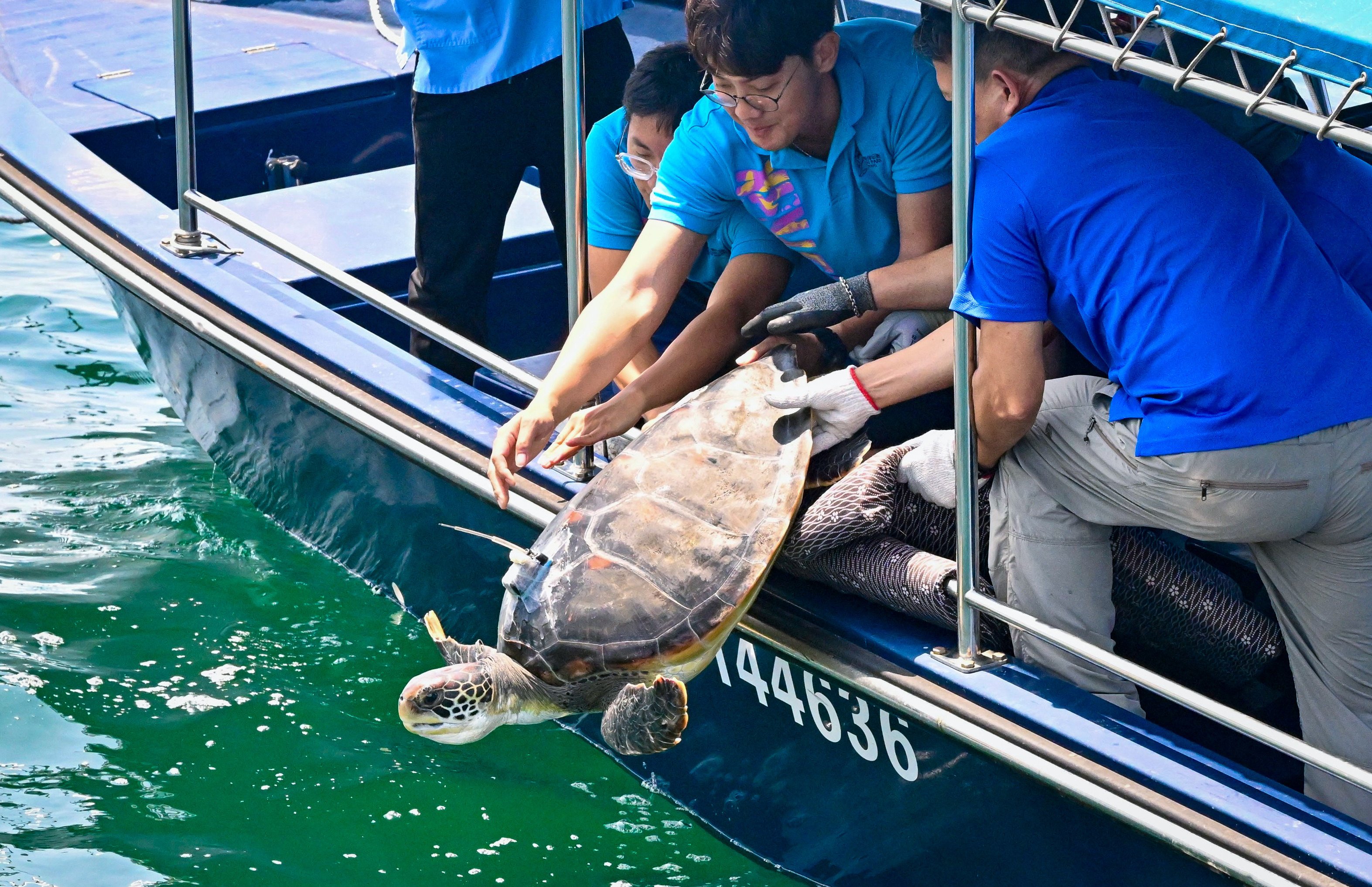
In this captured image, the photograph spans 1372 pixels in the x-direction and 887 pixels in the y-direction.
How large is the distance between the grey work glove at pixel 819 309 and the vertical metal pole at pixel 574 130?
1.25ft

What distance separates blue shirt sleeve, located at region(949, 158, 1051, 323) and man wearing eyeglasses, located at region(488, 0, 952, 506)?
1.42 feet

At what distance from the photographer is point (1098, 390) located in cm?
230

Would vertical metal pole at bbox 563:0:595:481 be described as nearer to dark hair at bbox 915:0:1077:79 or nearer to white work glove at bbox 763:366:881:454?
white work glove at bbox 763:366:881:454

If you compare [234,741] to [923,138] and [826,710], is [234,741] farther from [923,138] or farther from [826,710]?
[923,138]

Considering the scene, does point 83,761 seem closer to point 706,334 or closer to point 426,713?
point 426,713

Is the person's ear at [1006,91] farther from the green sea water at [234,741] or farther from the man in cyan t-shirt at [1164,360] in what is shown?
the green sea water at [234,741]

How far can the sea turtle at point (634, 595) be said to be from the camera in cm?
233

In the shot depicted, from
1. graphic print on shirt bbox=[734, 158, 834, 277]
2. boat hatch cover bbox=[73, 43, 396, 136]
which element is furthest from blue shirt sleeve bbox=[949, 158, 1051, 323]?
boat hatch cover bbox=[73, 43, 396, 136]

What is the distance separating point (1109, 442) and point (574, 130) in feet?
3.66

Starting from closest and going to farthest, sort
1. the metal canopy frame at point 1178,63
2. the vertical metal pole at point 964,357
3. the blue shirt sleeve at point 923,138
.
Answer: the metal canopy frame at point 1178,63
the vertical metal pole at point 964,357
the blue shirt sleeve at point 923,138

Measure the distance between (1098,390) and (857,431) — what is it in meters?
0.47

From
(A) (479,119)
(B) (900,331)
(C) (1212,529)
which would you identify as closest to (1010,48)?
(B) (900,331)

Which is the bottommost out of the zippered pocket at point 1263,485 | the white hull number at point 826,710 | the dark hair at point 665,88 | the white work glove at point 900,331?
the white hull number at point 826,710

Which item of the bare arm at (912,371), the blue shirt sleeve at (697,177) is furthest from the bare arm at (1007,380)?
the blue shirt sleeve at (697,177)
